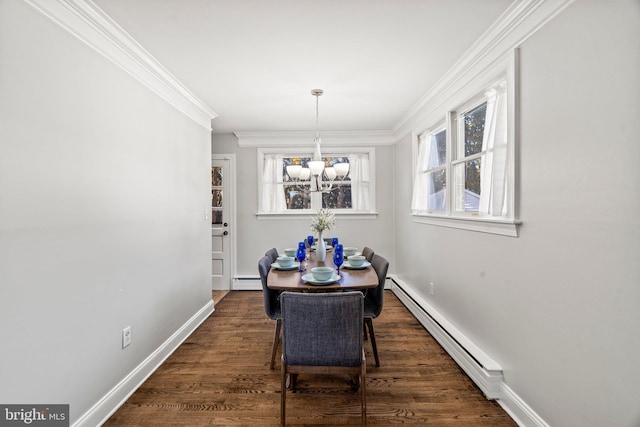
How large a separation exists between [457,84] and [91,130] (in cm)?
276

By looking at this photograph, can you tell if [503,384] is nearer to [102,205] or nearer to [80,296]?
[80,296]

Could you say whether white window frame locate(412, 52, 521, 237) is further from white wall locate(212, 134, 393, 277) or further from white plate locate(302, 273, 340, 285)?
white plate locate(302, 273, 340, 285)

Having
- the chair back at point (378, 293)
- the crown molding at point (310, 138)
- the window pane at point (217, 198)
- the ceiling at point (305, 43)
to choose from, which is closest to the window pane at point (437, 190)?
the ceiling at point (305, 43)

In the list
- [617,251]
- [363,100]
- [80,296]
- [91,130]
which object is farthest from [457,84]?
[80,296]

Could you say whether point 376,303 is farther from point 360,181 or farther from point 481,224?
point 360,181

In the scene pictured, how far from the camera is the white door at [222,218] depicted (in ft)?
16.0

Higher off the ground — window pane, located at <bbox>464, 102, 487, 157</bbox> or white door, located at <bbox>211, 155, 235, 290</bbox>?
window pane, located at <bbox>464, 102, 487, 157</bbox>

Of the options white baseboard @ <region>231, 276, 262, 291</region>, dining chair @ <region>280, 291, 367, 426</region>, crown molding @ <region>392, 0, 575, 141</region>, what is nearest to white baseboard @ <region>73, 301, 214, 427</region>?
dining chair @ <region>280, 291, 367, 426</region>

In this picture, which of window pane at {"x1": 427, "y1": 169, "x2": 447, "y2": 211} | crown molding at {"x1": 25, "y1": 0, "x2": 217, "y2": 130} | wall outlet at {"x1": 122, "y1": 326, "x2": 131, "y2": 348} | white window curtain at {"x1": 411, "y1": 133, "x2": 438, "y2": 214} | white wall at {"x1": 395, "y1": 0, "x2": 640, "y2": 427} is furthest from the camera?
white window curtain at {"x1": 411, "y1": 133, "x2": 438, "y2": 214}

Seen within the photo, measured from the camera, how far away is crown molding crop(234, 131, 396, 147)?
4.84m

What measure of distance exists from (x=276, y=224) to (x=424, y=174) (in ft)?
7.72

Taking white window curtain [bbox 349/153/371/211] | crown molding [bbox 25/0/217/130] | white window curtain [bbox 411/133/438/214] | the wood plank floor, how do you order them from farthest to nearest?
white window curtain [bbox 349/153/371/211] → white window curtain [bbox 411/133/438/214] → the wood plank floor → crown molding [bbox 25/0/217/130]

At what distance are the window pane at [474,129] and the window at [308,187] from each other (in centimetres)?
218

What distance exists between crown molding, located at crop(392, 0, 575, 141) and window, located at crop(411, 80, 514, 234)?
18 centimetres
